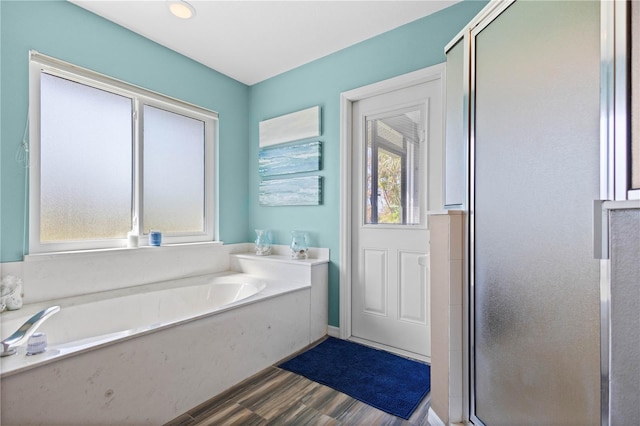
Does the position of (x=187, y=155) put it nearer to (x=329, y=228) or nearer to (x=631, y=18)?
(x=329, y=228)

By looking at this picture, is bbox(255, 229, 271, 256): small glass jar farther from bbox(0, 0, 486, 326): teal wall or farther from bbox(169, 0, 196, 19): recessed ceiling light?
bbox(169, 0, 196, 19): recessed ceiling light

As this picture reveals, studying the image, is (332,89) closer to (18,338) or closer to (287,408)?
(287,408)

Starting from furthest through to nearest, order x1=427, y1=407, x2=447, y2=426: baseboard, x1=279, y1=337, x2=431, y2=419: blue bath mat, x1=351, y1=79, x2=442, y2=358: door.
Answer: x1=351, y1=79, x2=442, y2=358: door < x1=279, y1=337, x2=431, y2=419: blue bath mat < x1=427, y1=407, x2=447, y2=426: baseboard

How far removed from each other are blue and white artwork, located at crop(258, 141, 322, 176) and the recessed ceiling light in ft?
4.24

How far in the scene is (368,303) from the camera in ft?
8.24

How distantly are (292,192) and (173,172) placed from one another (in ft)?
3.74

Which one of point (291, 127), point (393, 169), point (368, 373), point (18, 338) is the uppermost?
point (291, 127)

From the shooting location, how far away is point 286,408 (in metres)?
1.62

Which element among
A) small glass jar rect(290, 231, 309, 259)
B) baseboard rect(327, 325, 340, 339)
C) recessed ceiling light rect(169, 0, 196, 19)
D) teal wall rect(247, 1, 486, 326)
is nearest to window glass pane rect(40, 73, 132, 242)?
recessed ceiling light rect(169, 0, 196, 19)

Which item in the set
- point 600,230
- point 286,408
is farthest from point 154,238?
point 600,230

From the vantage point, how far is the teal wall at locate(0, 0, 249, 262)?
1756 mm

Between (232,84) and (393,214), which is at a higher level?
(232,84)

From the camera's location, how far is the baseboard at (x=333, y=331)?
2.59m

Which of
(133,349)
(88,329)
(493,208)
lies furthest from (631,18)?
(88,329)
